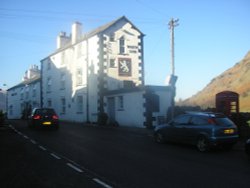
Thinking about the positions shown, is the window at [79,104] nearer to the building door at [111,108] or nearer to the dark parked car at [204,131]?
the building door at [111,108]

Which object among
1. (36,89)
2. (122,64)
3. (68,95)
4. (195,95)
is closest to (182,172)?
(122,64)

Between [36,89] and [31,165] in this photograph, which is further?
[36,89]

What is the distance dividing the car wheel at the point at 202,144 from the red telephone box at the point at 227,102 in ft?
18.5

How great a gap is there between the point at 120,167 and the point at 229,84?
A: 6735cm

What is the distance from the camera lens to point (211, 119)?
13.7 meters

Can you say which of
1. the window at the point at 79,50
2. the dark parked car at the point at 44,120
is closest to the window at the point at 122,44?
the window at the point at 79,50

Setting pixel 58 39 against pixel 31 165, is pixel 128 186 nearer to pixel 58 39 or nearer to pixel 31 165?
pixel 31 165

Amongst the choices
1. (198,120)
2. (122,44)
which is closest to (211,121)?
(198,120)

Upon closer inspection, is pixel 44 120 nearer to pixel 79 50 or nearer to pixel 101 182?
pixel 79 50

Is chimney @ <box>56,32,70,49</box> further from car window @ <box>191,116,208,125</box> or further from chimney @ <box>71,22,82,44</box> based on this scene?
car window @ <box>191,116,208,125</box>

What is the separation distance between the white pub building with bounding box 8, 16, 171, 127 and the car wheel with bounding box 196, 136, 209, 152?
11204mm

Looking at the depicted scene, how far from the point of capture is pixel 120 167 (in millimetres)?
9703

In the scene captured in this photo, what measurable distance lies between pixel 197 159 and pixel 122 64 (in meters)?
21.9

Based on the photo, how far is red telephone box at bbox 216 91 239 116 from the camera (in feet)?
61.3
